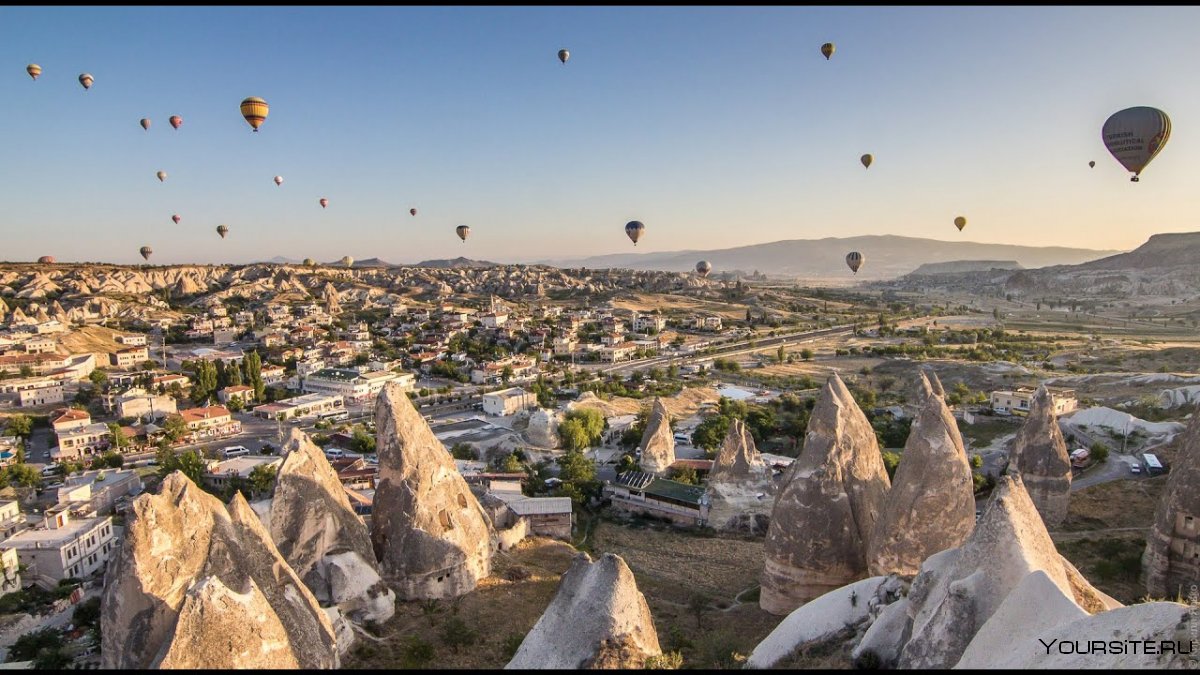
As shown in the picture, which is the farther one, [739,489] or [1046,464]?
[739,489]

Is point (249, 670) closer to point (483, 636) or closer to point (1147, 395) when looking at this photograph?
point (483, 636)

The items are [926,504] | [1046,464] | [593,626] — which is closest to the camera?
[593,626]

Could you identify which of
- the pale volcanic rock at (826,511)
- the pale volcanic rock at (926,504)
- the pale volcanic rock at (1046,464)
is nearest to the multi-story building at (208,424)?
the pale volcanic rock at (826,511)

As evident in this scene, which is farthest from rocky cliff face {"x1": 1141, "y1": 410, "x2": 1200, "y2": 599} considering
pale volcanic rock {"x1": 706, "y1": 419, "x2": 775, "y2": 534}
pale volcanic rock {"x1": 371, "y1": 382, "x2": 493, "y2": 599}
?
pale volcanic rock {"x1": 371, "y1": 382, "x2": 493, "y2": 599}

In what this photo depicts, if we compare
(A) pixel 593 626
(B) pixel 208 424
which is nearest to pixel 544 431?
(B) pixel 208 424

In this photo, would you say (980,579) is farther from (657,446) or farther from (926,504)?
(657,446)

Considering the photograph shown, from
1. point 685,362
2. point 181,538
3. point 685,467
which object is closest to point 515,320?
point 685,362

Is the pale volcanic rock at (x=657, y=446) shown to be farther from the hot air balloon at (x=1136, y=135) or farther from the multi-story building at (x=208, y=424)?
the multi-story building at (x=208, y=424)
